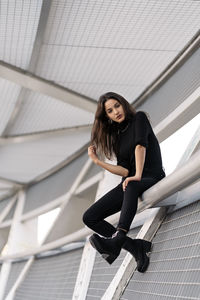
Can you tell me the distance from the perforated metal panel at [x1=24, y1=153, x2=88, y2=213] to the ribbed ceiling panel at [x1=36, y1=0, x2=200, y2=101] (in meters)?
4.73

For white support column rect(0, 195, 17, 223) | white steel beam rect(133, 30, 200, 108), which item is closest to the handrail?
white steel beam rect(133, 30, 200, 108)

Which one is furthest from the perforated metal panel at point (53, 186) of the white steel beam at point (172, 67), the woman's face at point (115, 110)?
the woman's face at point (115, 110)

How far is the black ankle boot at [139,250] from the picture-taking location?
3.54 metres

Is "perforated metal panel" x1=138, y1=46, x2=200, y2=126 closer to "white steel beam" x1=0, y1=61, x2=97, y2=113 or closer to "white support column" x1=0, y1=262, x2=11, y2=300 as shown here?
"white steel beam" x1=0, y1=61, x2=97, y2=113

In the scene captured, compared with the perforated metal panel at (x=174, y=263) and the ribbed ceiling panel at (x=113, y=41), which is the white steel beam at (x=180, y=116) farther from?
the perforated metal panel at (x=174, y=263)

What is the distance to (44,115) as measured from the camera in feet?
37.3

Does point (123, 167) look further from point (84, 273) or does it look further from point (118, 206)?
point (84, 273)

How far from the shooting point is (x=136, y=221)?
4.35 metres

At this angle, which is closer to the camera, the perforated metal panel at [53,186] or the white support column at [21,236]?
the perforated metal panel at [53,186]

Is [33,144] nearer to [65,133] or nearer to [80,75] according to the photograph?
[65,133]

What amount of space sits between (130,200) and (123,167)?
0.59 meters

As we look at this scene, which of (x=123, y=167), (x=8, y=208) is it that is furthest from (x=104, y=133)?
(x=8, y=208)

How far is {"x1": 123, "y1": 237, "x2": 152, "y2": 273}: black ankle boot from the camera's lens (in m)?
3.54

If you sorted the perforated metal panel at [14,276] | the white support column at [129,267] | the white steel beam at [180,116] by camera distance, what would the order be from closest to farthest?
the white support column at [129,267]
the white steel beam at [180,116]
the perforated metal panel at [14,276]
